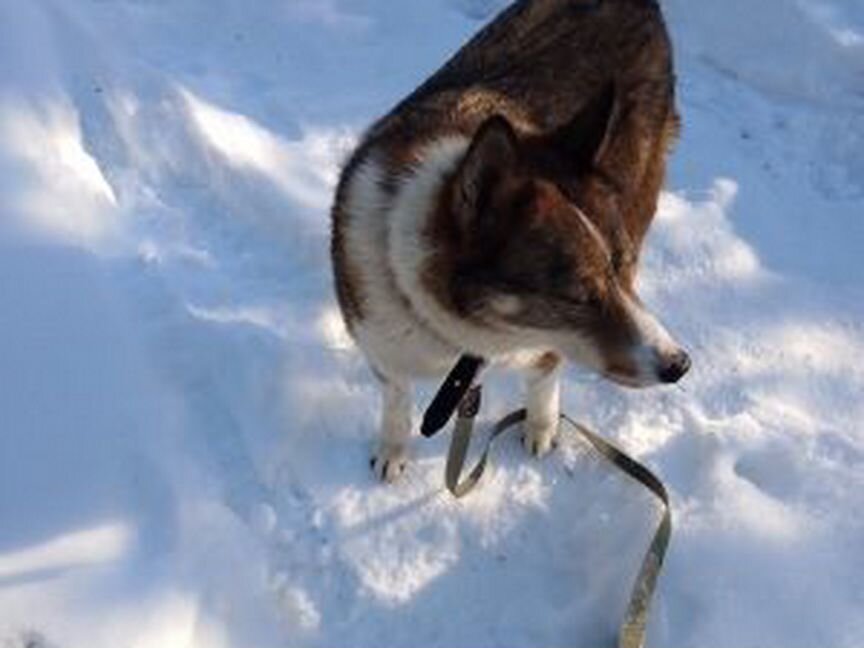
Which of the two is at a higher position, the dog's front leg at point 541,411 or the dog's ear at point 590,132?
the dog's ear at point 590,132

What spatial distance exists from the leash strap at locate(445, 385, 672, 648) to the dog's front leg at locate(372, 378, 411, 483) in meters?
0.15

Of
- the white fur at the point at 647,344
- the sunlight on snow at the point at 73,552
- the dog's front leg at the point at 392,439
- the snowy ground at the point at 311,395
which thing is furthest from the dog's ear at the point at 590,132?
the sunlight on snow at the point at 73,552

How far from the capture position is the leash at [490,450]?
322 centimetres

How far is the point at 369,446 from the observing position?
3789 mm

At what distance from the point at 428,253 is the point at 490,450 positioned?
1063 millimetres

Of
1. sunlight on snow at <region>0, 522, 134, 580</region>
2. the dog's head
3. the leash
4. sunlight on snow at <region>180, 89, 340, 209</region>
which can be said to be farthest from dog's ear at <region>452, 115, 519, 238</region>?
sunlight on snow at <region>180, 89, 340, 209</region>

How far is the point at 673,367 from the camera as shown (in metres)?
2.93

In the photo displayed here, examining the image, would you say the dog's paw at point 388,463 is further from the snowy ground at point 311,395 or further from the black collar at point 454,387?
the black collar at point 454,387

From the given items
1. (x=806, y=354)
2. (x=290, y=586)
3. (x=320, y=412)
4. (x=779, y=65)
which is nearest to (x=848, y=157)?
(x=779, y=65)

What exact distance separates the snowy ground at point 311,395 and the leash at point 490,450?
0.08 m

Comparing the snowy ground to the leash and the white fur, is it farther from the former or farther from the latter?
the white fur

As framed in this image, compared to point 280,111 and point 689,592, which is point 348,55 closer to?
point 280,111

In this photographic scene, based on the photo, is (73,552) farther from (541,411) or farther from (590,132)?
(590,132)

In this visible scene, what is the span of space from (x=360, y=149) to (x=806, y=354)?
5.72 ft
